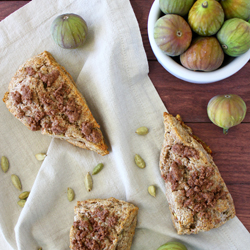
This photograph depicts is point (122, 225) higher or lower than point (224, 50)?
lower

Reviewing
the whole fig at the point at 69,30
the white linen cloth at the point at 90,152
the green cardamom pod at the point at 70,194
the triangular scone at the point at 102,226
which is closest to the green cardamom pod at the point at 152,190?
the white linen cloth at the point at 90,152

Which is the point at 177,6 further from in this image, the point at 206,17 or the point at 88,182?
the point at 88,182

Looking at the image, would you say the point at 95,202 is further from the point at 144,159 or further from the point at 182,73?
the point at 182,73

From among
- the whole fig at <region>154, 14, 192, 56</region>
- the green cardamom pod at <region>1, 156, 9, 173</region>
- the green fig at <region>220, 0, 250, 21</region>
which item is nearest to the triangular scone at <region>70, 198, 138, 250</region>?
the green cardamom pod at <region>1, 156, 9, 173</region>

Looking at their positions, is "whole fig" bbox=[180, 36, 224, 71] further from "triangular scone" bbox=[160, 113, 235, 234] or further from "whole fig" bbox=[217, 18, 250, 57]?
"triangular scone" bbox=[160, 113, 235, 234]

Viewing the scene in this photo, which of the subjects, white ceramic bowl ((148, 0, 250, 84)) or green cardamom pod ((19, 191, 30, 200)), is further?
green cardamom pod ((19, 191, 30, 200))

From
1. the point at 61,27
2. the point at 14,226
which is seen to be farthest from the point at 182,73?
the point at 14,226
